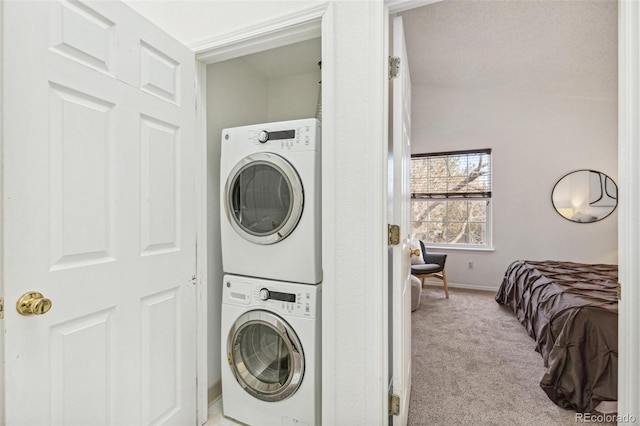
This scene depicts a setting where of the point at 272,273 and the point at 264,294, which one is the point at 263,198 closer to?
the point at 272,273

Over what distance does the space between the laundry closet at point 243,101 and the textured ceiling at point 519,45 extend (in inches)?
44.7

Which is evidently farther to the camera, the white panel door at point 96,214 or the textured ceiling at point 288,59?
the textured ceiling at point 288,59

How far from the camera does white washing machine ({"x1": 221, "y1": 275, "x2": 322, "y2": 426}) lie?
1.58 metres

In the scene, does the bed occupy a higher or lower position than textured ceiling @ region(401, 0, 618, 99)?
lower

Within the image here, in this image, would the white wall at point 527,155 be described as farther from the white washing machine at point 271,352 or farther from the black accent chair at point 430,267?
the white washing machine at point 271,352

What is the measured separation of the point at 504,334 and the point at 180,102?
10.9 ft

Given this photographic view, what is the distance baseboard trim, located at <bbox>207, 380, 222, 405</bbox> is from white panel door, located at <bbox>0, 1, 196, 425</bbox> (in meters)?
0.41

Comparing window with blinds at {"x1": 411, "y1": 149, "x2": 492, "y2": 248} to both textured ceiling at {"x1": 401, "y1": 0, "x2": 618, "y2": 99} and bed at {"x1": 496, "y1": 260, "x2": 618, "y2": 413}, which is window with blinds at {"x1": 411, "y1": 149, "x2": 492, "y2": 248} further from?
bed at {"x1": 496, "y1": 260, "x2": 618, "y2": 413}

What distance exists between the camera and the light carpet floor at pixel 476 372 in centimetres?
188

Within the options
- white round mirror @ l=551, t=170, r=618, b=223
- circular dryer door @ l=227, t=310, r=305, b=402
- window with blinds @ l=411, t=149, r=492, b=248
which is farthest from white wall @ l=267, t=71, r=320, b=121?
white round mirror @ l=551, t=170, r=618, b=223

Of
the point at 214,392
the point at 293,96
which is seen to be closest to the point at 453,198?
the point at 293,96

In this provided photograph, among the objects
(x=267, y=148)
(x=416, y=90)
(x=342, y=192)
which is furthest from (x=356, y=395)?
(x=416, y=90)

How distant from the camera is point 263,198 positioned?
1.73 meters

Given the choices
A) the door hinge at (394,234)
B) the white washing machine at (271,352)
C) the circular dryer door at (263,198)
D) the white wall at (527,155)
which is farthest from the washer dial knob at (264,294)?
the white wall at (527,155)
